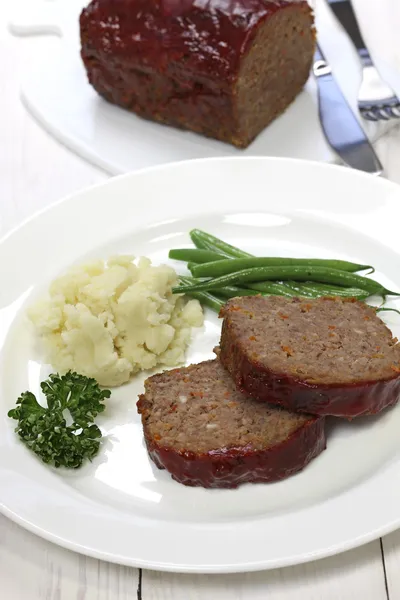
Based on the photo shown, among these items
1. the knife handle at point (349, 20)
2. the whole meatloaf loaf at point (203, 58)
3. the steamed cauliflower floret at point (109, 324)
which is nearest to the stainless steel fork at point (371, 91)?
the knife handle at point (349, 20)

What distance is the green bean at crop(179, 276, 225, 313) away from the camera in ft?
14.7

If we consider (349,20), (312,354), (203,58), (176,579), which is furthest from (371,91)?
(176,579)

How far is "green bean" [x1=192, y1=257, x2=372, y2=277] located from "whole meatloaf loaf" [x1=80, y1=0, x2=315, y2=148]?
1.44 metres

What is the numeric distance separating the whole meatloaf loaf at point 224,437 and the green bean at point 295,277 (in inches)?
30.5

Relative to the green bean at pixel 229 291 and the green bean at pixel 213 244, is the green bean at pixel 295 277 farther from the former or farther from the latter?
the green bean at pixel 213 244

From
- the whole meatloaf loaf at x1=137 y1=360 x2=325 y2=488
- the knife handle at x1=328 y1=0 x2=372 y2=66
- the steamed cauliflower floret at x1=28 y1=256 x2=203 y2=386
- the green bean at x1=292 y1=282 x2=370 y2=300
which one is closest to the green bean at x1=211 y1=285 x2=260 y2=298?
the green bean at x1=292 y1=282 x2=370 y2=300

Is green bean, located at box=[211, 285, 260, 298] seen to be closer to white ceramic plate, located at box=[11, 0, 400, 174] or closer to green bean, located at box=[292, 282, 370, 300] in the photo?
green bean, located at box=[292, 282, 370, 300]

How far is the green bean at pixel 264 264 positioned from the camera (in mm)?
4504

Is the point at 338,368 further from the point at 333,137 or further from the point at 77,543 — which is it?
the point at 333,137

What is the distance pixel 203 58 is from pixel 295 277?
1.75 metres

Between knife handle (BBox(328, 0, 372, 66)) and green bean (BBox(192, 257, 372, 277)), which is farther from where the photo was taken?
knife handle (BBox(328, 0, 372, 66))

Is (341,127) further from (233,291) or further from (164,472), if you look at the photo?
(164,472)

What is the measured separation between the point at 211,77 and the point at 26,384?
2418 mm

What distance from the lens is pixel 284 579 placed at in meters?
3.27
